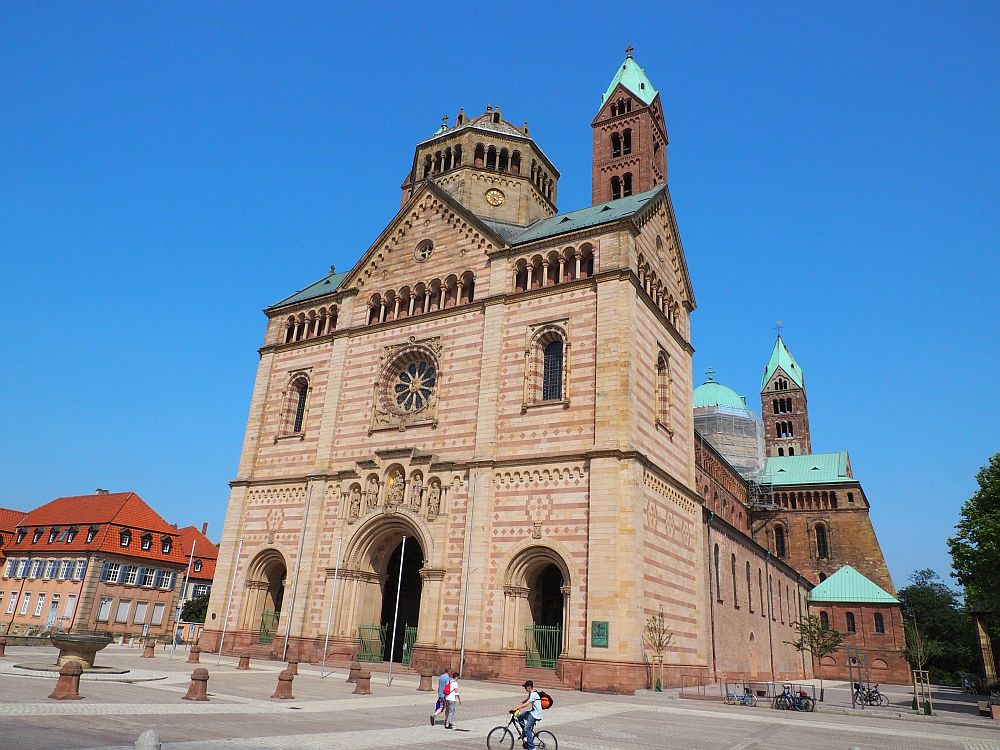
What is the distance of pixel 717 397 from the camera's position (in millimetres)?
80000

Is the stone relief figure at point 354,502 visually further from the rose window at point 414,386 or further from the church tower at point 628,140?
the church tower at point 628,140

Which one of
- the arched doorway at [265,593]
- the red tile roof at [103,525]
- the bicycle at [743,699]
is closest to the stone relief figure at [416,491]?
the arched doorway at [265,593]

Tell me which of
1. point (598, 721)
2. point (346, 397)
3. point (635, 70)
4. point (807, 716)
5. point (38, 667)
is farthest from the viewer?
point (635, 70)

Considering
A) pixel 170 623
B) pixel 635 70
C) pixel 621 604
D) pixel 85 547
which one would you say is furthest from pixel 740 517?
pixel 85 547

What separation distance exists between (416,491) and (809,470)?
200 feet

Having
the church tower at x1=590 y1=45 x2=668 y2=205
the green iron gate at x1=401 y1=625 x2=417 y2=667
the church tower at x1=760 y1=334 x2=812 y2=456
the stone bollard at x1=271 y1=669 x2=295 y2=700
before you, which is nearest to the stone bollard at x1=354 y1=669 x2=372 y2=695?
the stone bollard at x1=271 y1=669 x2=295 y2=700

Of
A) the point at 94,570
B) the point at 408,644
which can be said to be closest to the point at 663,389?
the point at 408,644

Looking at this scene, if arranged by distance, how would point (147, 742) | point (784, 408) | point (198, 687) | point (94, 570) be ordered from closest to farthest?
1. point (147, 742)
2. point (198, 687)
3. point (94, 570)
4. point (784, 408)

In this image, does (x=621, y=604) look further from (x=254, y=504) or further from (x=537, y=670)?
(x=254, y=504)

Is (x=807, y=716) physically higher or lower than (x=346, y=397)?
lower

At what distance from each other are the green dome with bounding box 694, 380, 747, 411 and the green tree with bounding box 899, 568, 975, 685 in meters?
26.1

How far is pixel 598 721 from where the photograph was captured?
59.7 feet

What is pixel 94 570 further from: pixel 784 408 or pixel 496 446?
pixel 784 408

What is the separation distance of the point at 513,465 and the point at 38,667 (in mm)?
17929
